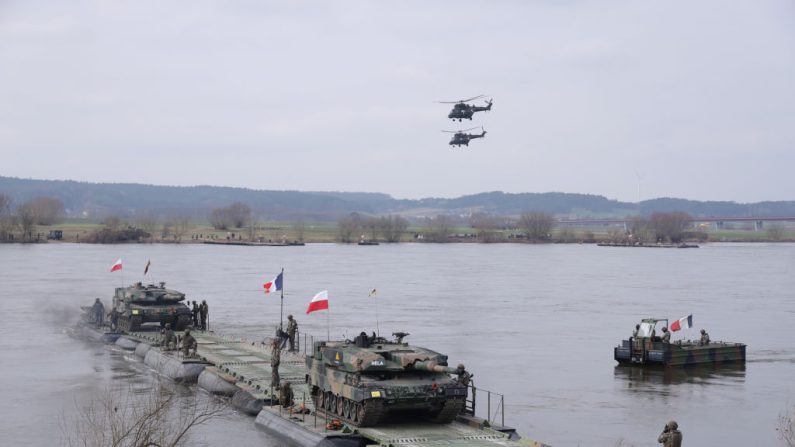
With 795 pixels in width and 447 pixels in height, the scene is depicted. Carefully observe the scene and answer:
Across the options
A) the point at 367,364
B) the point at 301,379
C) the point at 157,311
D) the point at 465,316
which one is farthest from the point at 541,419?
the point at 465,316

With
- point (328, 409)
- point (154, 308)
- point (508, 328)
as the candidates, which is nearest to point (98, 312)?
point (154, 308)

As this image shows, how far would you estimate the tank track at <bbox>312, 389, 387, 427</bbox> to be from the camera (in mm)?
27000

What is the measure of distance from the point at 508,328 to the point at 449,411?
34970 mm

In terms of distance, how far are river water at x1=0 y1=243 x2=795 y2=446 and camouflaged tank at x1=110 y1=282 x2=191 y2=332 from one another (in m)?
2.25

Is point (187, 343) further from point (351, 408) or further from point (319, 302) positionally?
point (351, 408)

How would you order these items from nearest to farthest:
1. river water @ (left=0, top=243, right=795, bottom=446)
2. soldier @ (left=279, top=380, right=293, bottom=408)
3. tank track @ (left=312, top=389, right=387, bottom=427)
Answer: tank track @ (left=312, top=389, right=387, bottom=427) → soldier @ (left=279, top=380, right=293, bottom=408) → river water @ (left=0, top=243, right=795, bottom=446)

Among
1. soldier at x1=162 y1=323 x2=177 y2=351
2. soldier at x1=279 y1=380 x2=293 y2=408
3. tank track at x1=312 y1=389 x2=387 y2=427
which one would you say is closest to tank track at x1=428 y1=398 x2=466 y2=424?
tank track at x1=312 y1=389 x2=387 y2=427

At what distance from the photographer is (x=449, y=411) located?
2780 cm

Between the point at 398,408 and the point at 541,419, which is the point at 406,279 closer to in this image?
the point at 541,419

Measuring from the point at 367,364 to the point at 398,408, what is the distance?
55.6 inches

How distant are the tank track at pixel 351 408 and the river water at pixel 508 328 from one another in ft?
7.71

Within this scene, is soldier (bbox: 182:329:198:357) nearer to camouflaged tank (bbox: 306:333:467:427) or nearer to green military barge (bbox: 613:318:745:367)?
camouflaged tank (bbox: 306:333:467:427)

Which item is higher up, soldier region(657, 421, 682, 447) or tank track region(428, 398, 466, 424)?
soldier region(657, 421, 682, 447)

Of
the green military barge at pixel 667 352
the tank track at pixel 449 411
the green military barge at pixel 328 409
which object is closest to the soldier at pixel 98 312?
the green military barge at pixel 328 409
